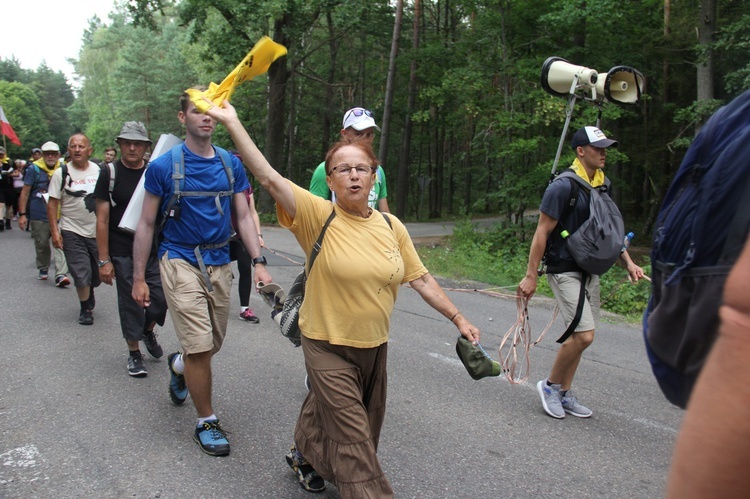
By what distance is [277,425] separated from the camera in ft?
13.9

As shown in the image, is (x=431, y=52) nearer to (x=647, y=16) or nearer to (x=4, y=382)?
(x=647, y=16)

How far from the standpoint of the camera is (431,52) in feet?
76.6

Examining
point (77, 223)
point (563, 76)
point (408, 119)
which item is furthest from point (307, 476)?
point (408, 119)

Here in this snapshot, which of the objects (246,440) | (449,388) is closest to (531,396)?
(449,388)

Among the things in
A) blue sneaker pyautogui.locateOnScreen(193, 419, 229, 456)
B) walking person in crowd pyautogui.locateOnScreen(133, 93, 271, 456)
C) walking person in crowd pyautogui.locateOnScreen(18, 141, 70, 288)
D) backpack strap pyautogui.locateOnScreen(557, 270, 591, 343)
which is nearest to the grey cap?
walking person in crowd pyautogui.locateOnScreen(133, 93, 271, 456)

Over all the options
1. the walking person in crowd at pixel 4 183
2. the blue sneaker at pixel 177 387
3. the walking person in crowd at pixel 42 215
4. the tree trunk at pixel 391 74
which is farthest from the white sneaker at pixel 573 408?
the tree trunk at pixel 391 74

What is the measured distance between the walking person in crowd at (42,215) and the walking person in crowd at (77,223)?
206cm

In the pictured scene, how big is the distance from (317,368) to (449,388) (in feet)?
8.18

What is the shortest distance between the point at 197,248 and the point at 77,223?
3916 mm

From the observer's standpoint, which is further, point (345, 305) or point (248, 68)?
point (248, 68)

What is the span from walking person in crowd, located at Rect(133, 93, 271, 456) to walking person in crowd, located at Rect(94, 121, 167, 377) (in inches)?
39.9

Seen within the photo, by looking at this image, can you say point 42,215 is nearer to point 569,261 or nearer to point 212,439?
point 212,439

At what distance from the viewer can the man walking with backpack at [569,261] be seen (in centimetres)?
442

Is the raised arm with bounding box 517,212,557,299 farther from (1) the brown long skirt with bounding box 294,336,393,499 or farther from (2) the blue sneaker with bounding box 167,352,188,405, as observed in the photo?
(2) the blue sneaker with bounding box 167,352,188,405
